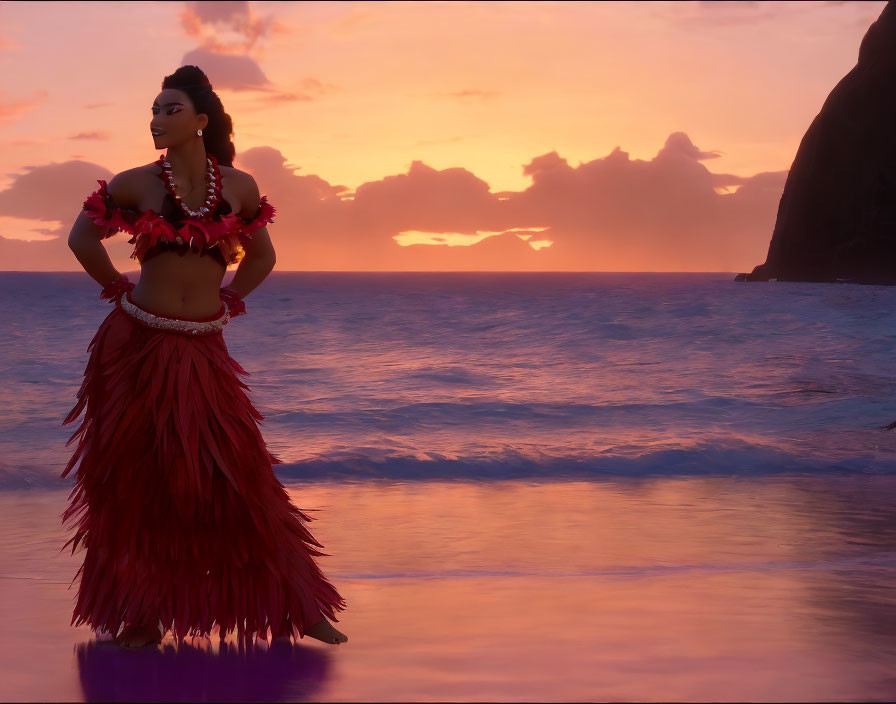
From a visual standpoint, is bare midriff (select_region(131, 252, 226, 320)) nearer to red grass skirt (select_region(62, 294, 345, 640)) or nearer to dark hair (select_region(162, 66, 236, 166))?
red grass skirt (select_region(62, 294, 345, 640))

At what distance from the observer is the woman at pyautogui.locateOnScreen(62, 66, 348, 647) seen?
3602mm

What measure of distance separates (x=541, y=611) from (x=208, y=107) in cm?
216

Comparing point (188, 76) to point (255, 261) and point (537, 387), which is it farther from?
point (537, 387)

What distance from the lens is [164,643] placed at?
3.74 m

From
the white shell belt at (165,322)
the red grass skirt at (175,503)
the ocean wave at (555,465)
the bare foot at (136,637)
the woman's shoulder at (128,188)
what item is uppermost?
the woman's shoulder at (128,188)

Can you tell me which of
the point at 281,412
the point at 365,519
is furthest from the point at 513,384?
the point at 365,519

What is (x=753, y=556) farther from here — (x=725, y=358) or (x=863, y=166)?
(x=863, y=166)

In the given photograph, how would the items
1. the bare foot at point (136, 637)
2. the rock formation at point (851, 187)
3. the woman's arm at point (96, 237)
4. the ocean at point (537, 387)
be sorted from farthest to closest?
the rock formation at point (851, 187), the ocean at point (537, 387), the bare foot at point (136, 637), the woman's arm at point (96, 237)

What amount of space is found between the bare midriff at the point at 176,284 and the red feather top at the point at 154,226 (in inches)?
2.3

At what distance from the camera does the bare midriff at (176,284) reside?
3623 mm

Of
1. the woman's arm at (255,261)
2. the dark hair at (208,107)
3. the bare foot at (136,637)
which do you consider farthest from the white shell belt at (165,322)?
→ the bare foot at (136,637)

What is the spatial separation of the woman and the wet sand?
168 mm

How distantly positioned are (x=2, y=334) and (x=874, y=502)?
1704 cm

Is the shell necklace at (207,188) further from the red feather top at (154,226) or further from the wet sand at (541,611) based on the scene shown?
the wet sand at (541,611)
